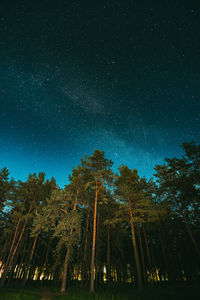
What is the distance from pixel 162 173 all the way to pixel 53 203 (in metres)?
14.9

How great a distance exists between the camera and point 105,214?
21375 mm

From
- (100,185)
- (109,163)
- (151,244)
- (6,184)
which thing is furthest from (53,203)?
(151,244)

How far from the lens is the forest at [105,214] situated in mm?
13922

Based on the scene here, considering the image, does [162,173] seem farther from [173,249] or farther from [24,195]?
[24,195]

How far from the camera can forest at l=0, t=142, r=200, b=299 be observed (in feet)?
45.7

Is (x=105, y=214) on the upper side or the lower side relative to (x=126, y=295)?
upper

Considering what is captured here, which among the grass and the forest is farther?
the forest

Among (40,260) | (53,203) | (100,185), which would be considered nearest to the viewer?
(53,203)

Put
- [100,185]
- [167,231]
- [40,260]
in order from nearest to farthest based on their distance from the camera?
1. [100,185]
2. [167,231]
3. [40,260]

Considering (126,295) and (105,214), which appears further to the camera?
(105,214)

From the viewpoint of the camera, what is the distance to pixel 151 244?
21.4m

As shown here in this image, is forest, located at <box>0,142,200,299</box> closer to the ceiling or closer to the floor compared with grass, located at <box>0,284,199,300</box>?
closer to the ceiling

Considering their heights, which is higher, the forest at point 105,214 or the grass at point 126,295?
the forest at point 105,214

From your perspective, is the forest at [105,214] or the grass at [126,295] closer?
the grass at [126,295]
